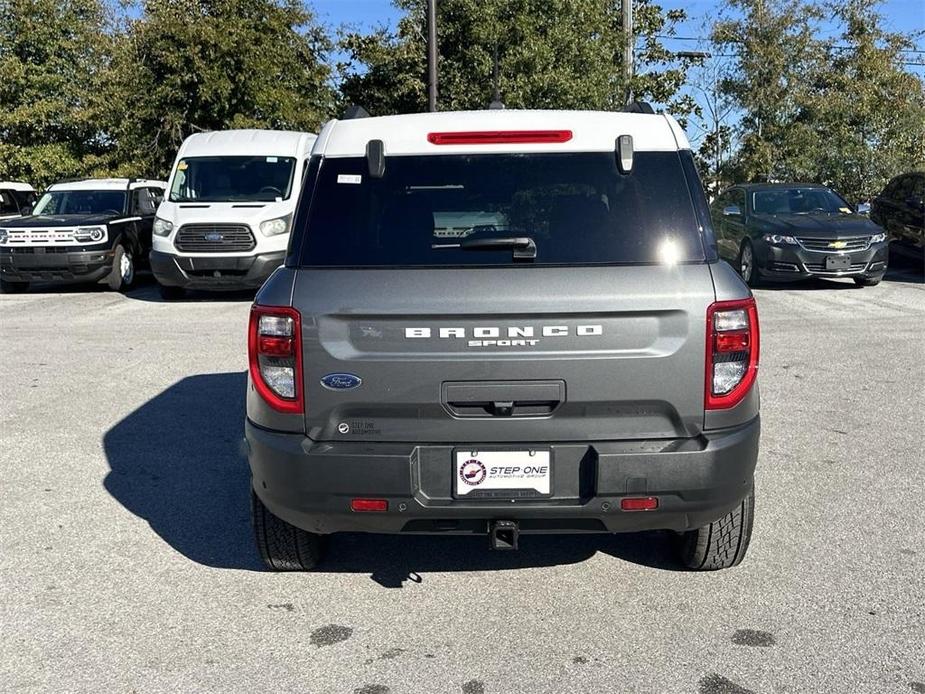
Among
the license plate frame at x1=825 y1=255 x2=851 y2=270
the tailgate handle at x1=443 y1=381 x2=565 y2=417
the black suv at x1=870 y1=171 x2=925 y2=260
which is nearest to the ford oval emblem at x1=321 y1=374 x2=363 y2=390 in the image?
the tailgate handle at x1=443 y1=381 x2=565 y2=417

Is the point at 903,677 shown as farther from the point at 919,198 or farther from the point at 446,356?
the point at 919,198

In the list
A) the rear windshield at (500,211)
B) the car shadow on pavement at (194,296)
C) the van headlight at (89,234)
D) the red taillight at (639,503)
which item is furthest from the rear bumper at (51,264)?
the red taillight at (639,503)

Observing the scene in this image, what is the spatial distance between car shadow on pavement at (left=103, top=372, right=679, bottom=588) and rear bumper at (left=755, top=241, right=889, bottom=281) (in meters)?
9.31

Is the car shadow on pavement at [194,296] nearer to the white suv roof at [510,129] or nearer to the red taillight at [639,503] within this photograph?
the white suv roof at [510,129]

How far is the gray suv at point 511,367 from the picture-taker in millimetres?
3281

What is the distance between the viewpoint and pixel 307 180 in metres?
3.62

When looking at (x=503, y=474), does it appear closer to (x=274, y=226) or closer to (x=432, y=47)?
(x=274, y=226)

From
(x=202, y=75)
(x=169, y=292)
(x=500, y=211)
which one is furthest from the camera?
(x=202, y=75)

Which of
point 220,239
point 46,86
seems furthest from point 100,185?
point 46,86

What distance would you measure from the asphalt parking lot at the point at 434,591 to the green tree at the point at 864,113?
17337 mm

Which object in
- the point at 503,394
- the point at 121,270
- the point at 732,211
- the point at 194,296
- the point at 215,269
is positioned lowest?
the point at 194,296

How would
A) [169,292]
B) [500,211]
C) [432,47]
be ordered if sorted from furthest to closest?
[432,47] < [169,292] < [500,211]

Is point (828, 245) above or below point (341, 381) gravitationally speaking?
below

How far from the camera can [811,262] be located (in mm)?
13484
